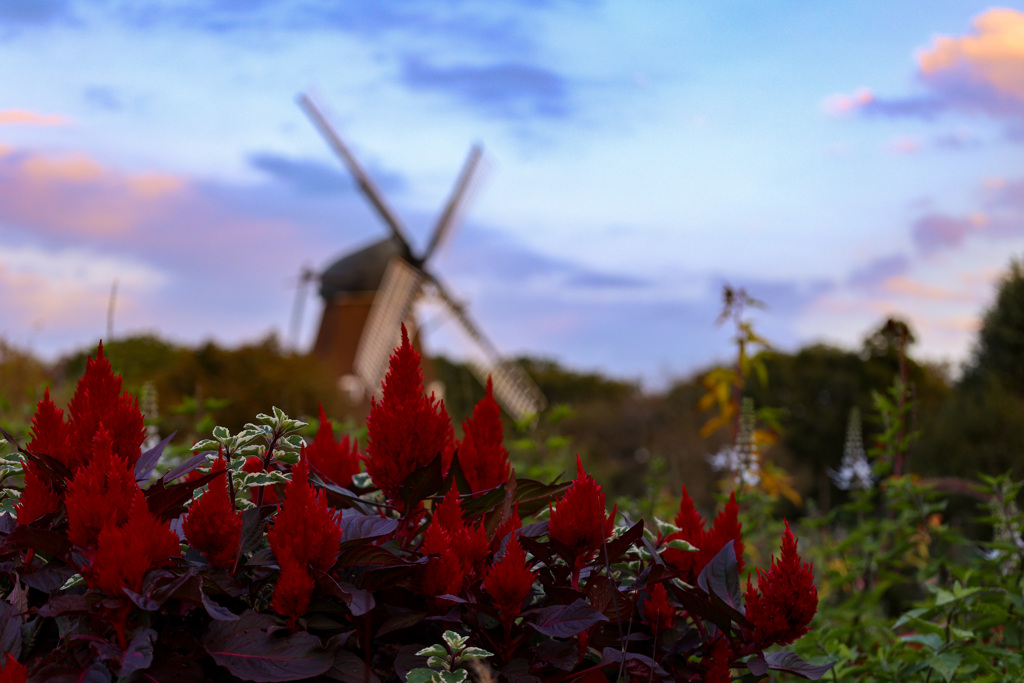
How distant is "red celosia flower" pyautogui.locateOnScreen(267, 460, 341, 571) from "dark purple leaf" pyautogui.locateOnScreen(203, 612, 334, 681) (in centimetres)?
15

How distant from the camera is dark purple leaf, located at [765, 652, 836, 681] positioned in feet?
6.28

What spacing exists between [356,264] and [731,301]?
23551 mm

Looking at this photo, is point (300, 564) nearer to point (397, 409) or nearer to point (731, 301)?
point (397, 409)

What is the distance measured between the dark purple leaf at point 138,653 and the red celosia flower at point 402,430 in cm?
54

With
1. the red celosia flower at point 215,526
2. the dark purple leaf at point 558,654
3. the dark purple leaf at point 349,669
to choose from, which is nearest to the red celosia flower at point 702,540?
the dark purple leaf at point 558,654

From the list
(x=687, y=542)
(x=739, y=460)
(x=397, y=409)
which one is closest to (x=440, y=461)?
(x=397, y=409)

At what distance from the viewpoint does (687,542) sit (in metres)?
2.16

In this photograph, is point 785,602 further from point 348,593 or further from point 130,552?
point 130,552

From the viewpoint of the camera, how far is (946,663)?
108 inches

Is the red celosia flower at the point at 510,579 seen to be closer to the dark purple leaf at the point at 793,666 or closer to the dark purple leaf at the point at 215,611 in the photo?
the dark purple leaf at the point at 215,611

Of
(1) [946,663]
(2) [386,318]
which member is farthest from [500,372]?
(1) [946,663]

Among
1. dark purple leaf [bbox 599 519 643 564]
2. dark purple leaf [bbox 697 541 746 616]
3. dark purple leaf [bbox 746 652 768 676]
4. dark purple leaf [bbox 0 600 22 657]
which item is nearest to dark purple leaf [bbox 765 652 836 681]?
dark purple leaf [bbox 746 652 768 676]

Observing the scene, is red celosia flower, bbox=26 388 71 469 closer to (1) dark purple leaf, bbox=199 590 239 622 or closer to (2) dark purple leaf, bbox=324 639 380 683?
(1) dark purple leaf, bbox=199 590 239 622

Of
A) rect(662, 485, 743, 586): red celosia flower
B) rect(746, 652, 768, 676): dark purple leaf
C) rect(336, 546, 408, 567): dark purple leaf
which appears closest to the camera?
rect(336, 546, 408, 567): dark purple leaf
